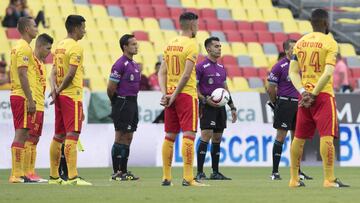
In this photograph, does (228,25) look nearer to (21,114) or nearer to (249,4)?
(249,4)

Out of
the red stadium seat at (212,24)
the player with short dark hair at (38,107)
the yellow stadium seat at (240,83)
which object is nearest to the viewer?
the player with short dark hair at (38,107)

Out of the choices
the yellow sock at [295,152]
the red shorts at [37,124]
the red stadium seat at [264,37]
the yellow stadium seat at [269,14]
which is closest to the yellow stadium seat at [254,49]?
the red stadium seat at [264,37]

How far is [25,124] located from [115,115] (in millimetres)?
2079

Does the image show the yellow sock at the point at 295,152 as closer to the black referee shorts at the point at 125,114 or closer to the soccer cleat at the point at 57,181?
the soccer cleat at the point at 57,181

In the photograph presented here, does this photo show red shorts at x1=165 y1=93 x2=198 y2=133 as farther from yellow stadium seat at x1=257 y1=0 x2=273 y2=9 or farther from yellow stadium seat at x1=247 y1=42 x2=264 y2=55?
yellow stadium seat at x1=257 y1=0 x2=273 y2=9

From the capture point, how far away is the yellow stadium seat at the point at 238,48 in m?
30.5

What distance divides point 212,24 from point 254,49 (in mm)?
1423

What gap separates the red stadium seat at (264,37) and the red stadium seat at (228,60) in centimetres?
187

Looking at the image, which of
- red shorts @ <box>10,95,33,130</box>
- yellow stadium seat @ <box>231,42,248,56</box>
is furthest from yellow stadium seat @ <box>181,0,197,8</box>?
red shorts @ <box>10,95,33,130</box>

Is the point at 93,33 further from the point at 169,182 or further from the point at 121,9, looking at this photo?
the point at 169,182

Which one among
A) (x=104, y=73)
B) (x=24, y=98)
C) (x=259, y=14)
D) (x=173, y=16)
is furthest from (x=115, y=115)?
(x=259, y=14)

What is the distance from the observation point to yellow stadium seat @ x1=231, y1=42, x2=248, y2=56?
1199 inches

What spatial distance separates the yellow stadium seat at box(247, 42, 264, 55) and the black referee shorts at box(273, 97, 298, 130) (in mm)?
12587

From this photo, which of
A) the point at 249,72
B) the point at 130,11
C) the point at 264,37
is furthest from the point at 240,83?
the point at 130,11
